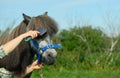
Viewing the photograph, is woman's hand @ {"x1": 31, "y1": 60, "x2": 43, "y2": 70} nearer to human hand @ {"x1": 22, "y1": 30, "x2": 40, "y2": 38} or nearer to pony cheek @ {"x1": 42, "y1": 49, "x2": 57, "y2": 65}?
pony cheek @ {"x1": 42, "y1": 49, "x2": 57, "y2": 65}

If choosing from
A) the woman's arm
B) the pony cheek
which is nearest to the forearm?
the woman's arm

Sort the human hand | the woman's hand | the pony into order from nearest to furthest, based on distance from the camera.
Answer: the human hand → the pony → the woman's hand

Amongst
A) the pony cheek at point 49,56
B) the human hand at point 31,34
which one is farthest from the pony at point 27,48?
the human hand at point 31,34

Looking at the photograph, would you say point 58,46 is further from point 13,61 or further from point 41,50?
point 13,61

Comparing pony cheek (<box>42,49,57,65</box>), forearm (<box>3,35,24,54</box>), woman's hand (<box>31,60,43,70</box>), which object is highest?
forearm (<box>3,35,24,54</box>)

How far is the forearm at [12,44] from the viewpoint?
11.2 feet

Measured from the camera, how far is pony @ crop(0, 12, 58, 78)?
351 cm

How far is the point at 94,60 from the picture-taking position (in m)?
18.8

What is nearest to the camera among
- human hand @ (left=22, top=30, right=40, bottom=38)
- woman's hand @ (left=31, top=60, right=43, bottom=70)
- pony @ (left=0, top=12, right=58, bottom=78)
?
human hand @ (left=22, top=30, right=40, bottom=38)

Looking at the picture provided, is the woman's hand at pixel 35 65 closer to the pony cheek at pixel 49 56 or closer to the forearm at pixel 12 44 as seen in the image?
the pony cheek at pixel 49 56

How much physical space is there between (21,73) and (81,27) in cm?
2498

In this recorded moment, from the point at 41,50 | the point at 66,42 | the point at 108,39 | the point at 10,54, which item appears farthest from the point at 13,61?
the point at 66,42

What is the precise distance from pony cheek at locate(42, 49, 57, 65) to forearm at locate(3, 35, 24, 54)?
0.90ft

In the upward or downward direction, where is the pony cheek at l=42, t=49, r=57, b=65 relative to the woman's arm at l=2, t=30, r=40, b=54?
downward
